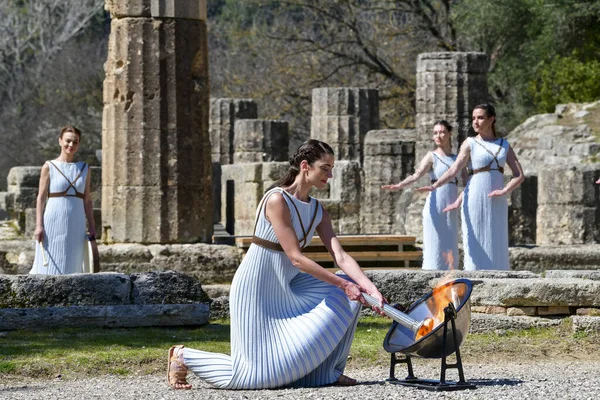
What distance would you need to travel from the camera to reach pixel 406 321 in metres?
7.50

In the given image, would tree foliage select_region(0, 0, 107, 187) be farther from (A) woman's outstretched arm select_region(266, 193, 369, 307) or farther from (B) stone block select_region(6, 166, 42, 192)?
(A) woman's outstretched arm select_region(266, 193, 369, 307)

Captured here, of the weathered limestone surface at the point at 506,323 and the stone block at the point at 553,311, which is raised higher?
the stone block at the point at 553,311

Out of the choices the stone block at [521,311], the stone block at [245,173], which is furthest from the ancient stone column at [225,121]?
the stone block at [521,311]

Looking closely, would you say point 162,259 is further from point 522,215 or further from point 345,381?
point 345,381

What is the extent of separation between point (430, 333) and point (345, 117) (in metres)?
19.9

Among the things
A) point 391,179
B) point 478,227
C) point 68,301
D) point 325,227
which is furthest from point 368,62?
point 325,227

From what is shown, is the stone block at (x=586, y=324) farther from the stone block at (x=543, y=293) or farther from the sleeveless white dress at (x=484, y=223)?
the sleeveless white dress at (x=484, y=223)

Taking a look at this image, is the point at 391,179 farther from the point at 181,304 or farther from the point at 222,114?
the point at 181,304

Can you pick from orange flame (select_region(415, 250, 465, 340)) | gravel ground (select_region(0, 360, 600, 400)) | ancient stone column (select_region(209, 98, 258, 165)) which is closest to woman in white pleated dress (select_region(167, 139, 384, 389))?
gravel ground (select_region(0, 360, 600, 400))

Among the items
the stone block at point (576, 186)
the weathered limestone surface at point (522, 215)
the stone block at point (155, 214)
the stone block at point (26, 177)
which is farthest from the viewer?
the stone block at point (26, 177)

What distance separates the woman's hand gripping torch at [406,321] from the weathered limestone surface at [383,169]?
48.7 feet

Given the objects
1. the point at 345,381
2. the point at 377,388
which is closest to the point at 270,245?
the point at 345,381

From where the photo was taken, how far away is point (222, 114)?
30094mm

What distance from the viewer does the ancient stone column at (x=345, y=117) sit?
2711 centimetres
